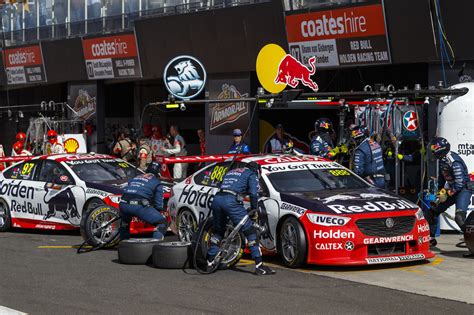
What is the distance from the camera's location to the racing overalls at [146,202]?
13.4 m

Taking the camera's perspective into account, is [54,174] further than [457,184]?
Yes

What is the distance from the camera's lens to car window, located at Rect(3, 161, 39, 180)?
693 inches

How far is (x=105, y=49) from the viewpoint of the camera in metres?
27.9

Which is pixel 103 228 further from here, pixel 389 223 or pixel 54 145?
pixel 54 145

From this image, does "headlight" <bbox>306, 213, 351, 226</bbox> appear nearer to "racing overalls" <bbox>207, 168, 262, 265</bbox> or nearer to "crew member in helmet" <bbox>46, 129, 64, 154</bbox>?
"racing overalls" <bbox>207, 168, 262, 265</bbox>

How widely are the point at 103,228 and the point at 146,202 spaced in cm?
122

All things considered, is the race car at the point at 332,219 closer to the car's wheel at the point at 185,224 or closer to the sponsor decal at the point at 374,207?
the sponsor decal at the point at 374,207

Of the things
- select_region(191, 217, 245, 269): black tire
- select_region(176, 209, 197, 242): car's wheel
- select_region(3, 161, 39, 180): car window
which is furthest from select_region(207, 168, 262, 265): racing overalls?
select_region(3, 161, 39, 180): car window

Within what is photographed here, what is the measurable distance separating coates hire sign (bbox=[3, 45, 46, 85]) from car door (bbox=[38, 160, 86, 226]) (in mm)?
14784

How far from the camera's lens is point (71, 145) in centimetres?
2439

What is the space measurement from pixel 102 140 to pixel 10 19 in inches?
276

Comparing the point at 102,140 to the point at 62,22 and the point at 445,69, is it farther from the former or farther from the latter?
the point at 445,69

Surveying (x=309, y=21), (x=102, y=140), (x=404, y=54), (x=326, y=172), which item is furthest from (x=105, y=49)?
(x=326, y=172)

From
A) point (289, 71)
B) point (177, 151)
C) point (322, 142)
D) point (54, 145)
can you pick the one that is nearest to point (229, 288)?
point (289, 71)
